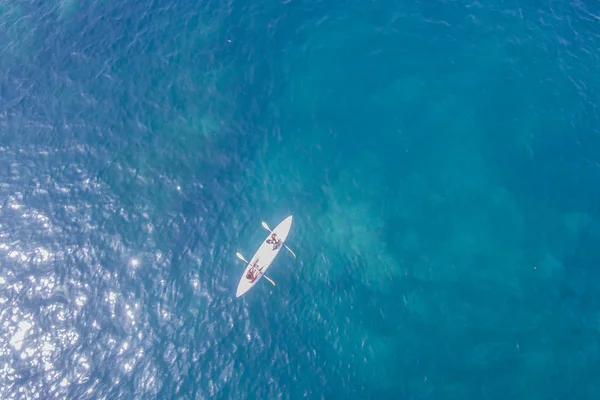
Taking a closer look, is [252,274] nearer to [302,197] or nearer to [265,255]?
[265,255]

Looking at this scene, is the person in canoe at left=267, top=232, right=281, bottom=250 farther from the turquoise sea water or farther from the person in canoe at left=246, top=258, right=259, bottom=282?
the person in canoe at left=246, top=258, right=259, bottom=282

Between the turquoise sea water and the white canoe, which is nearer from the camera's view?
the turquoise sea water

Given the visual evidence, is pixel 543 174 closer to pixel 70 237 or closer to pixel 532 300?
pixel 532 300

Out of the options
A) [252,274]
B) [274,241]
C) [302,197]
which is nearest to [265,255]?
[274,241]

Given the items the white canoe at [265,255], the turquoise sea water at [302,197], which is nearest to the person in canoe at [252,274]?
the white canoe at [265,255]

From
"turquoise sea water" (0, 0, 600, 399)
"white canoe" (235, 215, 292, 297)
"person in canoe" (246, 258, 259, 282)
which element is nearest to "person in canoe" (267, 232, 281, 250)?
"white canoe" (235, 215, 292, 297)

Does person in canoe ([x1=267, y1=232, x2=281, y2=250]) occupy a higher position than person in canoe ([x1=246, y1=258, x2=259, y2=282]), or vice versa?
person in canoe ([x1=267, y1=232, x2=281, y2=250])
